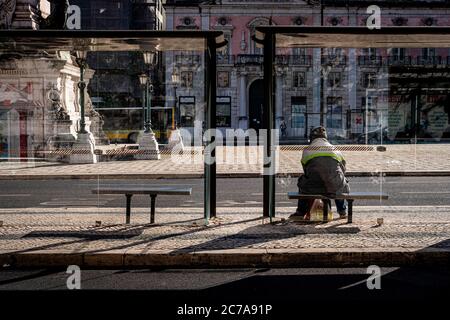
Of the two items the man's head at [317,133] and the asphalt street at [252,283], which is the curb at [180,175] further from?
the asphalt street at [252,283]

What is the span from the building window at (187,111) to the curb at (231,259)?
25.7 ft

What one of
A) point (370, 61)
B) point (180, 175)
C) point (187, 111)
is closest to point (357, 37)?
point (370, 61)

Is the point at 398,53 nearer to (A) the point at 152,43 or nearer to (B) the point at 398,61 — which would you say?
(B) the point at 398,61

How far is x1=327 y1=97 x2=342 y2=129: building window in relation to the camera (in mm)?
10598

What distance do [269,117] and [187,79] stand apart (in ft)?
20.4

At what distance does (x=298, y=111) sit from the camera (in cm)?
1152

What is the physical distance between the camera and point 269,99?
29.3ft

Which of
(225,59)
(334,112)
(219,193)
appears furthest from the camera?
(225,59)

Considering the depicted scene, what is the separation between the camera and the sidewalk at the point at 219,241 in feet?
23.0

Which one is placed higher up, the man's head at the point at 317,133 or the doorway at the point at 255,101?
the doorway at the point at 255,101

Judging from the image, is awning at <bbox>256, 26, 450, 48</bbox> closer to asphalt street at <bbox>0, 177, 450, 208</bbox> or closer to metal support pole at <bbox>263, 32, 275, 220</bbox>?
metal support pole at <bbox>263, 32, 275, 220</bbox>

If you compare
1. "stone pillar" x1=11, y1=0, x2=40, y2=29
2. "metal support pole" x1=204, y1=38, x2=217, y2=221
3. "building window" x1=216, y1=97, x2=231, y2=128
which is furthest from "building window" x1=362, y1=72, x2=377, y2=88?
"building window" x1=216, y1=97, x2=231, y2=128

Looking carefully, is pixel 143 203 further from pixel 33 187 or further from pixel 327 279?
pixel 327 279

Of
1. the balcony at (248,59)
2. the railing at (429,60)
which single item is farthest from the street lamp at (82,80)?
the balcony at (248,59)
